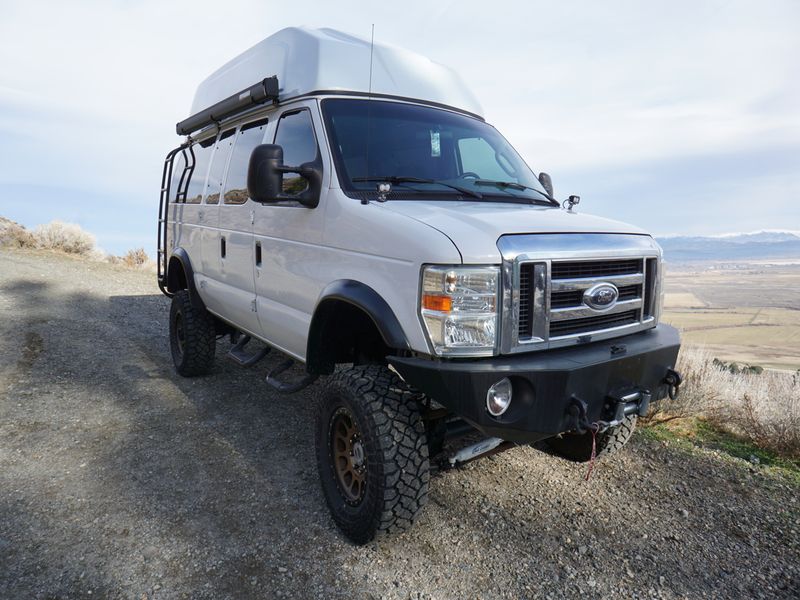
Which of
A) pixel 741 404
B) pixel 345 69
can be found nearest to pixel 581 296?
pixel 345 69

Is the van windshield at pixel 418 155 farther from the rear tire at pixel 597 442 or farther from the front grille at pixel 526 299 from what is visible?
the rear tire at pixel 597 442

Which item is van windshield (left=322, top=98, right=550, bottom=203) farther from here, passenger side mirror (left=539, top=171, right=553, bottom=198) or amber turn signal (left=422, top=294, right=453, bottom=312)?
amber turn signal (left=422, top=294, right=453, bottom=312)

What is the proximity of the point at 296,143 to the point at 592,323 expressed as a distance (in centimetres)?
231

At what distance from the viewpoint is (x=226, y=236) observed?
473cm

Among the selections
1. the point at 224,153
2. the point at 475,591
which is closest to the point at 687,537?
the point at 475,591

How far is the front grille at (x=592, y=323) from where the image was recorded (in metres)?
2.74

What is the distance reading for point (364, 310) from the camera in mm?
2840

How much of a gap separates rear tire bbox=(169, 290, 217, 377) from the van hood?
3313mm

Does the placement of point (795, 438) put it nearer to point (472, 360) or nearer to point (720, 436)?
point (720, 436)

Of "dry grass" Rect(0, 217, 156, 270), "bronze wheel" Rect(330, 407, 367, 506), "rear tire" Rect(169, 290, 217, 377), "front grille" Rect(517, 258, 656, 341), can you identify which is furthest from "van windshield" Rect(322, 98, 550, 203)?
"dry grass" Rect(0, 217, 156, 270)

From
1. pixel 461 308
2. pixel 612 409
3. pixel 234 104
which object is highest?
pixel 234 104

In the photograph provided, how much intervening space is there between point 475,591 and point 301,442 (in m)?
2.01

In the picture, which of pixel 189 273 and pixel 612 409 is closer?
pixel 612 409

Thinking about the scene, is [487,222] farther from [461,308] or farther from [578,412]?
[578,412]
